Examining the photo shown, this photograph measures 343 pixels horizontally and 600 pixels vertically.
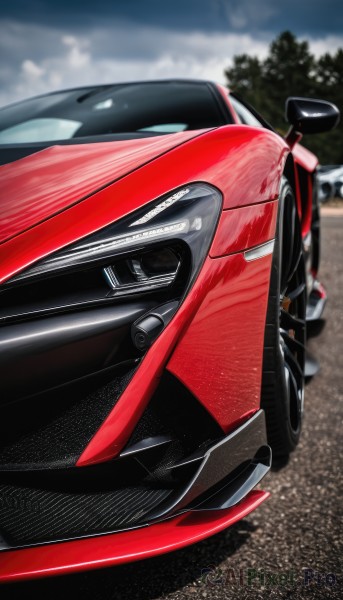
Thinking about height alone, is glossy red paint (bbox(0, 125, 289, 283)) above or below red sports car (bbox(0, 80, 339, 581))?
above

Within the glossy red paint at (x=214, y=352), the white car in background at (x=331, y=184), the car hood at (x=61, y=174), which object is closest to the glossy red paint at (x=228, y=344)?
the glossy red paint at (x=214, y=352)

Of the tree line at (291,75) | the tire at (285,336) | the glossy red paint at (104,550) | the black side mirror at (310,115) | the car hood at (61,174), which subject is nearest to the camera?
the glossy red paint at (104,550)

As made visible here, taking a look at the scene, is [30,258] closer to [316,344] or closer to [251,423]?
[251,423]

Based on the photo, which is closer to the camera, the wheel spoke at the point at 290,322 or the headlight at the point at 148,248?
the headlight at the point at 148,248

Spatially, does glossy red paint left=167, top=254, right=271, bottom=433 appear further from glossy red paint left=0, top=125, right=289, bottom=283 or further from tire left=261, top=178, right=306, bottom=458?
glossy red paint left=0, top=125, right=289, bottom=283

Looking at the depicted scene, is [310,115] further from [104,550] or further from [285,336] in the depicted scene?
[104,550]

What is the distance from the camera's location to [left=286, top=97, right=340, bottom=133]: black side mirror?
204 centimetres

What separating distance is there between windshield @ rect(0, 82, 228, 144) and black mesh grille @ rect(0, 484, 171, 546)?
4.59 ft

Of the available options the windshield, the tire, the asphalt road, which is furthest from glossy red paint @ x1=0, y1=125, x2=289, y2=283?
the asphalt road

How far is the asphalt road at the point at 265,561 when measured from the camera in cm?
122

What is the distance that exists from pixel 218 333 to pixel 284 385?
16.3 inches

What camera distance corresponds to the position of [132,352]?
102 cm

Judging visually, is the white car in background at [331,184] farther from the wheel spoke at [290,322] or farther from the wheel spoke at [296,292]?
the wheel spoke at [290,322]

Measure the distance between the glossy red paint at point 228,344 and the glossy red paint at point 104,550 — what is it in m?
0.22
